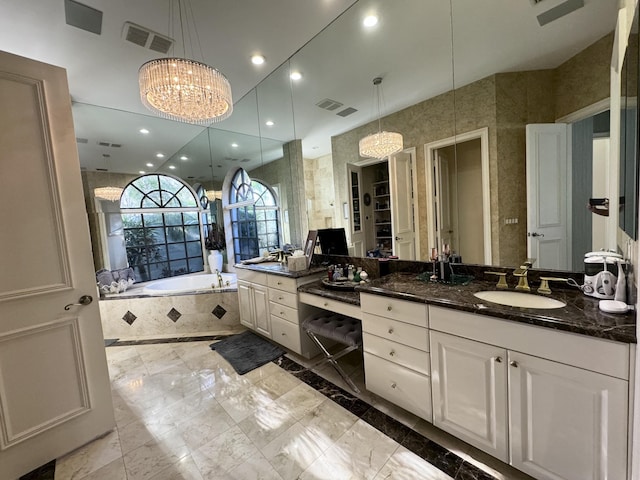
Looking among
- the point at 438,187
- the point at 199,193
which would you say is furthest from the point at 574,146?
the point at 199,193

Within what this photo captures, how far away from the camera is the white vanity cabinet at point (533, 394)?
3.19 ft

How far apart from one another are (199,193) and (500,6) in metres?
4.85

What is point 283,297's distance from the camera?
2605mm

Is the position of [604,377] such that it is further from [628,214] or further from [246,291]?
[246,291]

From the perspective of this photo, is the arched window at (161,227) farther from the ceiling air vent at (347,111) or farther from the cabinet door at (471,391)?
the cabinet door at (471,391)

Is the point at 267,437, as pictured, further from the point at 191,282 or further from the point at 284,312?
the point at 191,282

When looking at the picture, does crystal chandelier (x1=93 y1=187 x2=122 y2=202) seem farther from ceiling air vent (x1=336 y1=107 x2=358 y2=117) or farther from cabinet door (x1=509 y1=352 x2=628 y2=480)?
cabinet door (x1=509 y1=352 x2=628 y2=480)

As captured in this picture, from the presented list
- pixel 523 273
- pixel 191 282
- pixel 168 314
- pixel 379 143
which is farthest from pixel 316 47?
pixel 191 282

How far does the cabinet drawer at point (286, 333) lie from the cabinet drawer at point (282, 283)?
34 cm

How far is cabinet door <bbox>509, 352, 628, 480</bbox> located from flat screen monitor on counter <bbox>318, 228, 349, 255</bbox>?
5.81 ft

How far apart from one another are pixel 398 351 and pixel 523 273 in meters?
0.88

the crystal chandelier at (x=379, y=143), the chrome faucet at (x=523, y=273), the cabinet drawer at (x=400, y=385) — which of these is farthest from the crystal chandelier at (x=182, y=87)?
the chrome faucet at (x=523, y=273)

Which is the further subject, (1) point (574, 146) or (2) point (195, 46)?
(2) point (195, 46)

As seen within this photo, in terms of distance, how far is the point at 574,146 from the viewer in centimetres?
140
